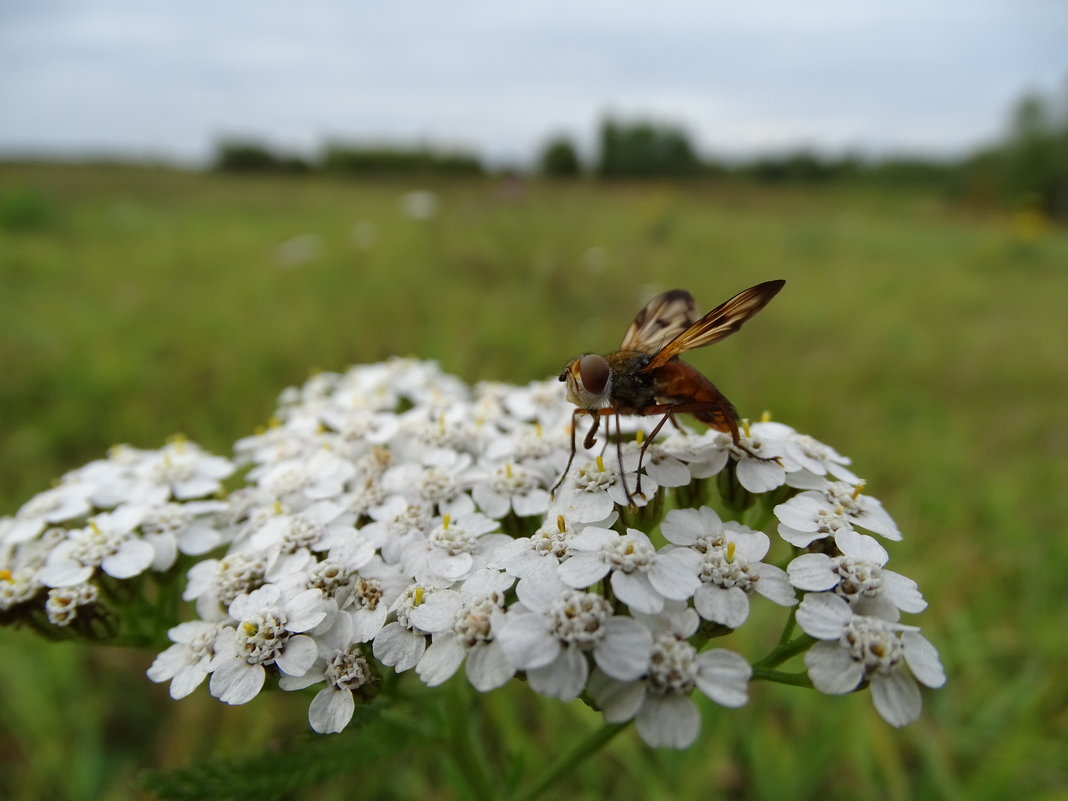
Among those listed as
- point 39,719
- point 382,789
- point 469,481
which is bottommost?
point 382,789

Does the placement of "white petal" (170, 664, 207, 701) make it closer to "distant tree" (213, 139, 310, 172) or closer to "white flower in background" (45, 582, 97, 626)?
"white flower in background" (45, 582, 97, 626)

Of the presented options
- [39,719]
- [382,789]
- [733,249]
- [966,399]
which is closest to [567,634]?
[382,789]

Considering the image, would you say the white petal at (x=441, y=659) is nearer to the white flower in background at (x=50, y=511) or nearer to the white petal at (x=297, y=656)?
the white petal at (x=297, y=656)

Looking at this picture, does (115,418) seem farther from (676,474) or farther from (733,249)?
(733,249)

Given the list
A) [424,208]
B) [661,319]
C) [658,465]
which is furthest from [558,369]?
[424,208]

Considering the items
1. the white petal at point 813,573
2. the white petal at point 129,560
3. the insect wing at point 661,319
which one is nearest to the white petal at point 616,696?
the white petal at point 813,573

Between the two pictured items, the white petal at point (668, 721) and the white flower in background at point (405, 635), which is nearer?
the white petal at point (668, 721)
